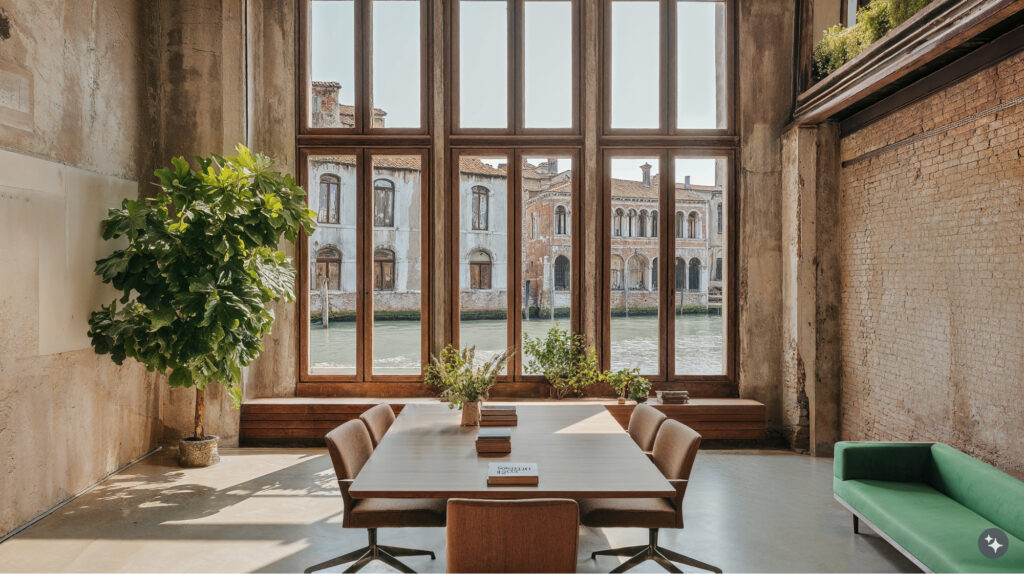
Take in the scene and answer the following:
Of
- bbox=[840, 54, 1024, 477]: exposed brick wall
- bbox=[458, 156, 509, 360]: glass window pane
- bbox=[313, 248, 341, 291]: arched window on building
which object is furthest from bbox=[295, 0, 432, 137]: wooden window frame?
bbox=[840, 54, 1024, 477]: exposed brick wall

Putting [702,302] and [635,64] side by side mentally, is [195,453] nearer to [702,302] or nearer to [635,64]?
[702,302]

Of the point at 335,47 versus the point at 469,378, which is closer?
the point at 469,378

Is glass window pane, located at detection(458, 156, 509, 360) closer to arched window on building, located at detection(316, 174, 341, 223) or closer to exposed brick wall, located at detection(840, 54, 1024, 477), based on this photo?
arched window on building, located at detection(316, 174, 341, 223)

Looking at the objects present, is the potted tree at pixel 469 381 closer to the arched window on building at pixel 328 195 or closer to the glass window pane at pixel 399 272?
the glass window pane at pixel 399 272

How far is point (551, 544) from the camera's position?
2.31 metres

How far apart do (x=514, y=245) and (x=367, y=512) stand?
145 inches

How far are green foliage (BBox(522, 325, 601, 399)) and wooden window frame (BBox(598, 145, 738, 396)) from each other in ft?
0.86

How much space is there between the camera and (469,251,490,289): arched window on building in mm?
7688

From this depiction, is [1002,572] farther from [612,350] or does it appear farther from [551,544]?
[612,350]

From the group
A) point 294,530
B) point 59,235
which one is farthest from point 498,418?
point 59,235

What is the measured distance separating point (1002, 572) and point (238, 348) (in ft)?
16.9

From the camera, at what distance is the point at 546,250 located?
28.7 ft

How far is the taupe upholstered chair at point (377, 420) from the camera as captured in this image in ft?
12.6

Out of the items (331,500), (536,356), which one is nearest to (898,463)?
(536,356)
